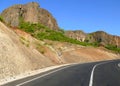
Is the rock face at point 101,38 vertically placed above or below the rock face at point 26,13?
below

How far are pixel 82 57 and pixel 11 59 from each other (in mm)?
48511

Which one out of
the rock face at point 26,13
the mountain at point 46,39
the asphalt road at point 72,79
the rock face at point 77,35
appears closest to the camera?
the asphalt road at point 72,79

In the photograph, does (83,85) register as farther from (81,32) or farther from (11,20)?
(81,32)

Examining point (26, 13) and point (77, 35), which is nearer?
point (26, 13)

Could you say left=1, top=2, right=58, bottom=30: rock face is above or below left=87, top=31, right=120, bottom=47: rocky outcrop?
above

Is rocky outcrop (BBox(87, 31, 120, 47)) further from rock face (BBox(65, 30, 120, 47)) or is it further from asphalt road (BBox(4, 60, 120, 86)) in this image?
asphalt road (BBox(4, 60, 120, 86))

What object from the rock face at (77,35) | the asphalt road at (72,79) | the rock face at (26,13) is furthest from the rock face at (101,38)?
the asphalt road at (72,79)

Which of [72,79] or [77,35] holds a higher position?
[77,35]

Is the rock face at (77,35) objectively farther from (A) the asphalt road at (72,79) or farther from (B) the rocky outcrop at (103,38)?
(A) the asphalt road at (72,79)

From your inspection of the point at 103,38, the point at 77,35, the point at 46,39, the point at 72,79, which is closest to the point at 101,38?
the point at 103,38

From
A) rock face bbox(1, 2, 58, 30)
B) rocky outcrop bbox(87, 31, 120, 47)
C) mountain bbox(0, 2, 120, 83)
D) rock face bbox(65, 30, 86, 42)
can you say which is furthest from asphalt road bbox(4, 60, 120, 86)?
rocky outcrop bbox(87, 31, 120, 47)

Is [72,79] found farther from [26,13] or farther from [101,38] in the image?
[101,38]

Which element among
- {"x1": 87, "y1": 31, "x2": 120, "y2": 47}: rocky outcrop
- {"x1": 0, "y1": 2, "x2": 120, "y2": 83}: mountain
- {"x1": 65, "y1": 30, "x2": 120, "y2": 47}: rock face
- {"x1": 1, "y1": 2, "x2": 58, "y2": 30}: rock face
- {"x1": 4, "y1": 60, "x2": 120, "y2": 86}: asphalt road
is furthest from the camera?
{"x1": 87, "y1": 31, "x2": 120, "y2": 47}: rocky outcrop

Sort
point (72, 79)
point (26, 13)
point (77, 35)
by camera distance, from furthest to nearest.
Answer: point (77, 35)
point (26, 13)
point (72, 79)
